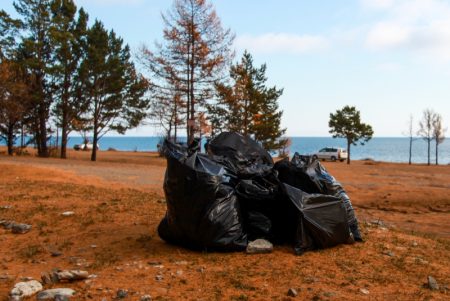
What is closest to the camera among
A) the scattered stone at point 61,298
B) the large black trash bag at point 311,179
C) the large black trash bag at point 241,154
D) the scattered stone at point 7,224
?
the scattered stone at point 61,298

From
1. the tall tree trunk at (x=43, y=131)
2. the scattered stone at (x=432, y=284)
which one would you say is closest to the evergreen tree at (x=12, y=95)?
the tall tree trunk at (x=43, y=131)

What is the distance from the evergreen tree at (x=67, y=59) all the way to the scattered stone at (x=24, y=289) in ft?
86.4

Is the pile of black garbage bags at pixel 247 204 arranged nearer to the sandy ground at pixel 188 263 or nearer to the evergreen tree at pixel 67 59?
the sandy ground at pixel 188 263

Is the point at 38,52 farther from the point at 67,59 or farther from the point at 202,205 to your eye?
the point at 202,205

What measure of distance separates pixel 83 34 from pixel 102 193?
2318 cm

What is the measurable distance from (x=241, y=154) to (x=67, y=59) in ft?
86.0

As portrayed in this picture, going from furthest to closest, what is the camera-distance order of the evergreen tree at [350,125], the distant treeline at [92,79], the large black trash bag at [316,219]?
Result: the evergreen tree at [350,125] < the distant treeline at [92,79] < the large black trash bag at [316,219]

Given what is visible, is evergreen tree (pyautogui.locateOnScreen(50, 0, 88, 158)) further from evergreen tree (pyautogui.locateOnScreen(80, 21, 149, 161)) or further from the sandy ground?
the sandy ground

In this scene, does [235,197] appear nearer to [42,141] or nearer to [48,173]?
[48,173]

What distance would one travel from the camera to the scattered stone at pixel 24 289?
147 inches

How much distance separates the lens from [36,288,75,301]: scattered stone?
3673 millimetres

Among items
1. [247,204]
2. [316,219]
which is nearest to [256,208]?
[247,204]

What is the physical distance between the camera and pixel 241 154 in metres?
5.81

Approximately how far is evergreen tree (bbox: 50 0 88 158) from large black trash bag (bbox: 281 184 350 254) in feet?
86.2
